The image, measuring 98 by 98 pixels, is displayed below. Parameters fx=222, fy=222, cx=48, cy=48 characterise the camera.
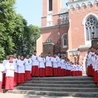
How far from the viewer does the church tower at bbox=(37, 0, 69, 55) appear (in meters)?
35.5

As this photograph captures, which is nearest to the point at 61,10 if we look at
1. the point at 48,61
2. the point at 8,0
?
the point at 8,0

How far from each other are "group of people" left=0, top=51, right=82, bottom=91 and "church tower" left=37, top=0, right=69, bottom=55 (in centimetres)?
1748

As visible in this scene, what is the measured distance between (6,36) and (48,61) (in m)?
9.47

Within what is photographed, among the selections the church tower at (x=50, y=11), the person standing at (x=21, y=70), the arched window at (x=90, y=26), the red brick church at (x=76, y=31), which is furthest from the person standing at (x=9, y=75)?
the church tower at (x=50, y=11)

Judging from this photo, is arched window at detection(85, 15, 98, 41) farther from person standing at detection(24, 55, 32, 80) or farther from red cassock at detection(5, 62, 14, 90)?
red cassock at detection(5, 62, 14, 90)

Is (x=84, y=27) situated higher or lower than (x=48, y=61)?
higher

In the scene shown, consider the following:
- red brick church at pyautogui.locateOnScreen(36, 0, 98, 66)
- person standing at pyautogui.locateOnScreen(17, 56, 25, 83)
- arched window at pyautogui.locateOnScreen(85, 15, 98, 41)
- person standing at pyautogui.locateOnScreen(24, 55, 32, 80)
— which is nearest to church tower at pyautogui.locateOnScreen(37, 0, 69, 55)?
red brick church at pyautogui.locateOnScreen(36, 0, 98, 66)

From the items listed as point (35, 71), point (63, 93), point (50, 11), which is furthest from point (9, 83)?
point (50, 11)

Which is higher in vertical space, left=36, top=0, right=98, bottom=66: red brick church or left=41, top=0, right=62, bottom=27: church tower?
left=41, top=0, right=62, bottom=27: church tower

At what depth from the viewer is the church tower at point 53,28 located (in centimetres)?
3553

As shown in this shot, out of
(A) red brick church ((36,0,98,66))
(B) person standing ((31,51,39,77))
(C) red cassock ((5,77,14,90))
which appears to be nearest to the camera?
(C) red cassock ((5,77,14,90))

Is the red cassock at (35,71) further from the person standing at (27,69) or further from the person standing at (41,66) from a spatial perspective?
the person standing at (27,69)

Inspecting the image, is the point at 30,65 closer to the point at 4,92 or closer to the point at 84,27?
the point at 4,92

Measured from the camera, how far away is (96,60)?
11.6m
